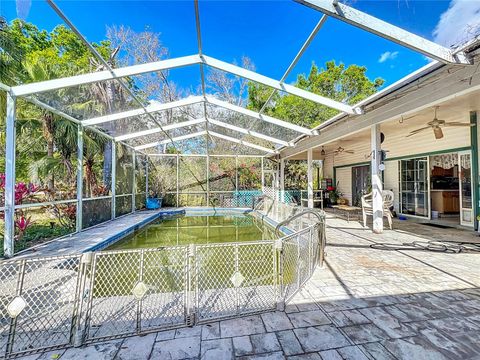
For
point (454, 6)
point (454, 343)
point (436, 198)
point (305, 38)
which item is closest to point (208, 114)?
point (305, 38)

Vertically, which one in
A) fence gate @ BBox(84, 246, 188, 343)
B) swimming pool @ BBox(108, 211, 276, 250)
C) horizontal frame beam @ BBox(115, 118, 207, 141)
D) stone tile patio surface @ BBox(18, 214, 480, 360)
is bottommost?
swimming pool @ BBox(108, 211, 276, 250)

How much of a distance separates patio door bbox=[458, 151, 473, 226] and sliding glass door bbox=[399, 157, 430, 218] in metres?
1.00

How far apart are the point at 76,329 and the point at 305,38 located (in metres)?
4.84

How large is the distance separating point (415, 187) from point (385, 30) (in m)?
6.63

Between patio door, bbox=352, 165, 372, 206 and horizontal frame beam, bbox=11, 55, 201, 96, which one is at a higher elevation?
horizontal frame beam, bbox=11, 55, 201, 96

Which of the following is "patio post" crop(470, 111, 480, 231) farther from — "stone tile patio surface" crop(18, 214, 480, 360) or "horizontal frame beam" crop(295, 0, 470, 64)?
"stone tile patio surface" crop(18, 214, 480, 360)

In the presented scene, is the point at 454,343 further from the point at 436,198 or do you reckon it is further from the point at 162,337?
the point at 436,198

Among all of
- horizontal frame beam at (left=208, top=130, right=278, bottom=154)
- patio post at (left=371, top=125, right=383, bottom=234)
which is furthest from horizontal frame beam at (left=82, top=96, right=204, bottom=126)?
patio post at (left=371, top=125, right=383, bottom=234)

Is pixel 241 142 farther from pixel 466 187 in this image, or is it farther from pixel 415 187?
pixel 466 187

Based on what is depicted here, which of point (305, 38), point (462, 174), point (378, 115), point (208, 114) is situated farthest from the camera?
point (208, 114)

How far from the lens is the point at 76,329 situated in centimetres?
195

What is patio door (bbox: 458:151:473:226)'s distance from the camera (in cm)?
634

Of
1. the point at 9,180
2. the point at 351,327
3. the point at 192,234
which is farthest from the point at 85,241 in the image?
the point at 351,327

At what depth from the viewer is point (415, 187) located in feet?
26.5
